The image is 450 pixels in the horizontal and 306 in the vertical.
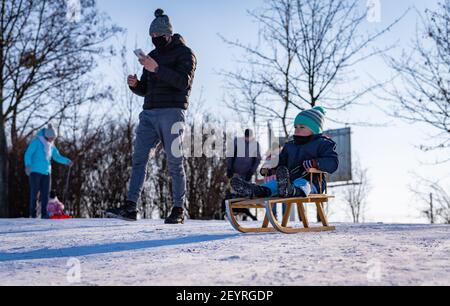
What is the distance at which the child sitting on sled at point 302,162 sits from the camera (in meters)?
5.00

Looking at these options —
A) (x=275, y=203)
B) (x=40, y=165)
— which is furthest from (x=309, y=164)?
(x=40, y=165)

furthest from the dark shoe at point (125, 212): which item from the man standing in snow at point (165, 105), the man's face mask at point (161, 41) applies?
the man's face mask at point (161, 41)

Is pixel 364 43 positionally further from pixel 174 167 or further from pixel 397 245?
pixel 397 245

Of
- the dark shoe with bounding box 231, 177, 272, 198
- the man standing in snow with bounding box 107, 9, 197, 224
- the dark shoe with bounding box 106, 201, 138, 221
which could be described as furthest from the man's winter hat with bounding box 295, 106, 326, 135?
the dark shoe with bounding box 106, 201, 138, 221

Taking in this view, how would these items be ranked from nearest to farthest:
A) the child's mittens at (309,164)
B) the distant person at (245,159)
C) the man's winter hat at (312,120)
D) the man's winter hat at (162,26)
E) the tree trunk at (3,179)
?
1. the child's mittens at (309,164)
2. the man's winter hat at (312,120)
3. the man's winter hat at (162,26)
4. the distant person at (245,159)
5. the tree trunk at (3,179)

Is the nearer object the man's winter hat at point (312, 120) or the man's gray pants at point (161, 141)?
the man's winter hat at point (312, 120)

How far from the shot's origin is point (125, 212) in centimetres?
560

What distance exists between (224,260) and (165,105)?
→ 2859 millimetres

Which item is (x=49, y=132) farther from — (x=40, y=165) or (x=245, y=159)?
(x=245, y=159)

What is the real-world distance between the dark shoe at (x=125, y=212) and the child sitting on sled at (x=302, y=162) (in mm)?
1117

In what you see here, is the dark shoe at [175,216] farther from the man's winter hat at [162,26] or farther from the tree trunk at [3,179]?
the tree trunk at [3,179]

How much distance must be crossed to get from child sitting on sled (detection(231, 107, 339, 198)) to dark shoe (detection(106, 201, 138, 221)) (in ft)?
3.66

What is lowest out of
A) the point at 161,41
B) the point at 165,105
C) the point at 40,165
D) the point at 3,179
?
the point at 3,179

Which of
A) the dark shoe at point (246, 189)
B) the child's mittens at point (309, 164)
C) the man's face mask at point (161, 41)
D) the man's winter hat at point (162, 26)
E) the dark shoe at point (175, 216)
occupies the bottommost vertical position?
the dark shoe at point (175, 216)
